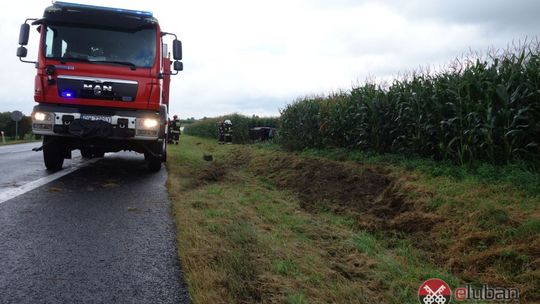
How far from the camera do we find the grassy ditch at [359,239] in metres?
3.21

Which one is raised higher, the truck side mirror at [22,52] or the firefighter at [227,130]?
the truck side mirror at [22,52]

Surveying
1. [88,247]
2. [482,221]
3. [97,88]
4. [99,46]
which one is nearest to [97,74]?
[97,88]

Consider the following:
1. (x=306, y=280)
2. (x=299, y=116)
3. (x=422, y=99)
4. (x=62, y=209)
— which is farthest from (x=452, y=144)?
(x=299, y=116)

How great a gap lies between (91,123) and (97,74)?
90 centimetres

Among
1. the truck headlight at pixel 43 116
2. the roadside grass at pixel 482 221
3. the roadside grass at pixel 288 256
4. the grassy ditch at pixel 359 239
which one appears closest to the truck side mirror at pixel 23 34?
the truck headlight at pixel 43 116

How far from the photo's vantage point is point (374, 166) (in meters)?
8.32

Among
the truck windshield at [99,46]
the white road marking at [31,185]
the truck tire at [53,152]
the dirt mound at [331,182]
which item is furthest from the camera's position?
the truck tire at [53,152]

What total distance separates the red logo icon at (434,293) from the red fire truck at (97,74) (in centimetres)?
587

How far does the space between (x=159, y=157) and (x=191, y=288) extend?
6443 mm

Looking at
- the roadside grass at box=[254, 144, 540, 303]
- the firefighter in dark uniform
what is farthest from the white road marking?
the firefighter in dark uniform

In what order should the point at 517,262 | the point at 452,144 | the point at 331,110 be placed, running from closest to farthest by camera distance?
1. the point at 517,262
2. the point at 452,144
3. the point at 331,110

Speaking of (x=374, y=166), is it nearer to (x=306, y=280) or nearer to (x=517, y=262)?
(x=517, y=262)

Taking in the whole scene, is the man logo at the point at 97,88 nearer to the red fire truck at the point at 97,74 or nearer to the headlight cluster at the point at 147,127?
the red fire truck at the point at 97,74

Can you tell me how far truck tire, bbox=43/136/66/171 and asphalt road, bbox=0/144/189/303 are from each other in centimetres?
161
